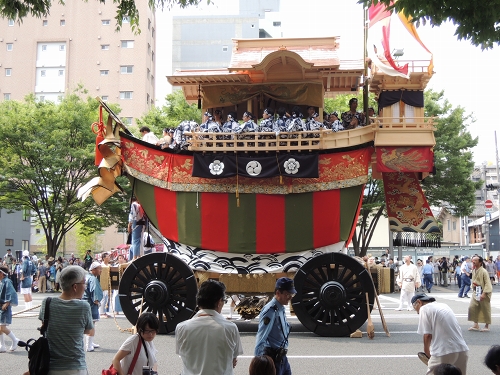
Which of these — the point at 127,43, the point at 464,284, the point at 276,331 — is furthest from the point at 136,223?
the point at 127,43

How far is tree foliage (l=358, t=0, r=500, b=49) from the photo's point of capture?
7.37 m

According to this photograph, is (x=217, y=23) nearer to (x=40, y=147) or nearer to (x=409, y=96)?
(x=40, y=147)

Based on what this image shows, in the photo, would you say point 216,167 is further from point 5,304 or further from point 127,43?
point 127,43

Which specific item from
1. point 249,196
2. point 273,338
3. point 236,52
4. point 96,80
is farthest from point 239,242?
point 96,80

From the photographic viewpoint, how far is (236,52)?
1305 cm

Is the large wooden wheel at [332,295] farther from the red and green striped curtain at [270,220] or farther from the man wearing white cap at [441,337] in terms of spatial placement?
the man wearing white cap at [441,337]

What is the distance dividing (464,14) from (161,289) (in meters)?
7.35

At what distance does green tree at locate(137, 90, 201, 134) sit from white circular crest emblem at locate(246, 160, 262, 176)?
15.1 metres

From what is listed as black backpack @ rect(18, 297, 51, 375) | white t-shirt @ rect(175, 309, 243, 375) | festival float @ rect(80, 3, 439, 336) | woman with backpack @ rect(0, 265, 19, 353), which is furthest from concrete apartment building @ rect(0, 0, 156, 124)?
white t-shirt @ rect(175, 309, 243, 375)

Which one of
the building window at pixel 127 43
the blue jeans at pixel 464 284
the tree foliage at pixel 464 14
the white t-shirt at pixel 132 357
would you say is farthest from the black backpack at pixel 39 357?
the building window at pixel 127 43

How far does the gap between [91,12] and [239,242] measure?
46620 mm

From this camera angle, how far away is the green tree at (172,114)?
89.8 feet

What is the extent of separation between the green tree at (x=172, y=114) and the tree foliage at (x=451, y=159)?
10.3 meters

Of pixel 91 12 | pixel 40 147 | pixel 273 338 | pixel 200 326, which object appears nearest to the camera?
pixel 200 326
